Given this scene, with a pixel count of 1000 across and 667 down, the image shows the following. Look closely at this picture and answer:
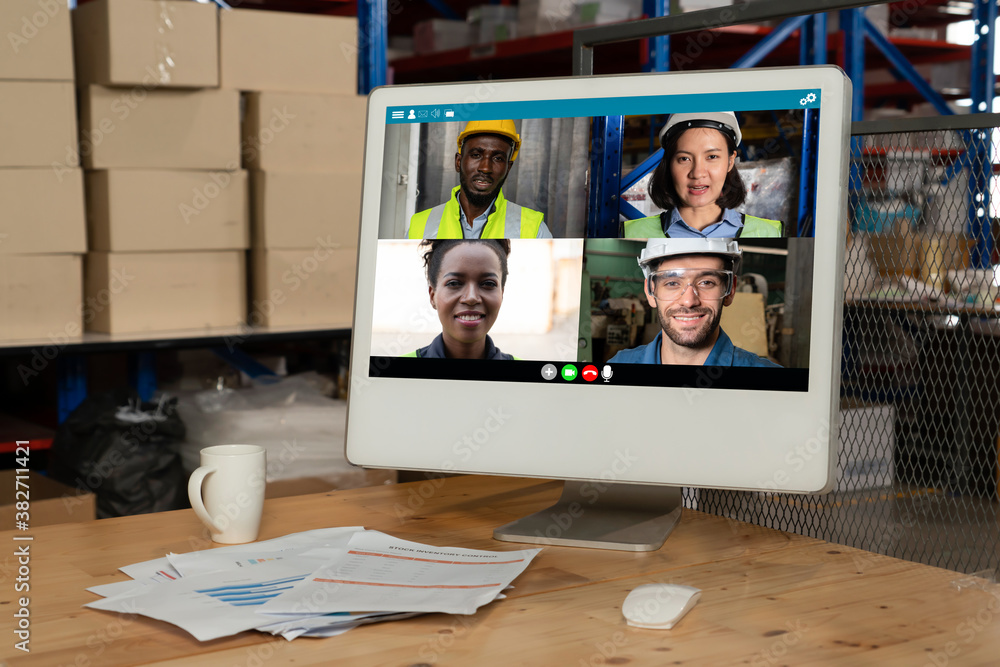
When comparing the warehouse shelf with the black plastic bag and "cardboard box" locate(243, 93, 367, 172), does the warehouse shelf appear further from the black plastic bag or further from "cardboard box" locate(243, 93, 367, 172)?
the black plastic bag

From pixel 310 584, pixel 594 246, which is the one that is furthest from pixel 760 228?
pixel 310 584

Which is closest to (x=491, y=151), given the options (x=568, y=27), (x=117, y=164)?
(x=117, y=164)

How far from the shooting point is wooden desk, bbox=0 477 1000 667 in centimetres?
65

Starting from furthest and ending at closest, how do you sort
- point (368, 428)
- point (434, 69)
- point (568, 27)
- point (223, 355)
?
1. point (434, 69)
2. point (568, 27)
3. point (223, 355)
4. point (368, 428)

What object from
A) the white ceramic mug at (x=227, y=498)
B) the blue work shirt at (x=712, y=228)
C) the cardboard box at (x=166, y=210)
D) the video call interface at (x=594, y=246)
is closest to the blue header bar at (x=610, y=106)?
the video call interface at (x=594, y=246)

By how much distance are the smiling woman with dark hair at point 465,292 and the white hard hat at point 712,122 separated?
0.21 metres

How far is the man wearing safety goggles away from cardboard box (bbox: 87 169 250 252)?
170 cm

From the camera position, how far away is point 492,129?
0.96 metres

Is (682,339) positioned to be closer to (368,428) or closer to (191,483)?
(368,428)

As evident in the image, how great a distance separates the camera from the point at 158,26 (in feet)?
7.31

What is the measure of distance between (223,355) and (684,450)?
2.08 metres

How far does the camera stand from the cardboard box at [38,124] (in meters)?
2.09

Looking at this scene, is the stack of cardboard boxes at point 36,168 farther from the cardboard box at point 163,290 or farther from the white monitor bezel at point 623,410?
the white monitor bezel at point 623,410

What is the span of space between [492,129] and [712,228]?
0.25 m
